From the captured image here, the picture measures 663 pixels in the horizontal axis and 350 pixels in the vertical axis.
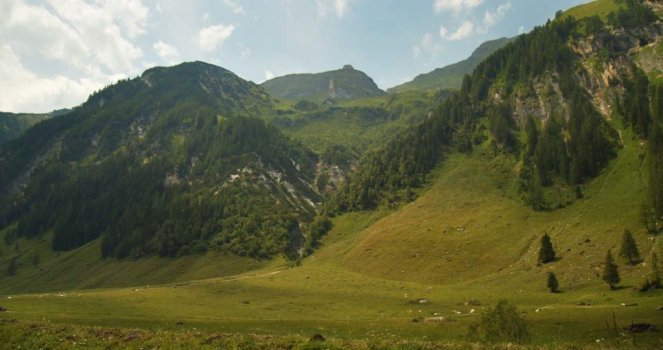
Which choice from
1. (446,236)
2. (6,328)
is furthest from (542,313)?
(446,236)

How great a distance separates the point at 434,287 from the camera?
113 m

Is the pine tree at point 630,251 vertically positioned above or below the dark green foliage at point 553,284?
above

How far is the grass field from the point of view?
5666 centimetres

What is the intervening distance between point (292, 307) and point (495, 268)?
5855 centimetres

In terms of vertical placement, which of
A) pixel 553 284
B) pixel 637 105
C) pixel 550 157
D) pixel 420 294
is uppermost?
pixel 637 105

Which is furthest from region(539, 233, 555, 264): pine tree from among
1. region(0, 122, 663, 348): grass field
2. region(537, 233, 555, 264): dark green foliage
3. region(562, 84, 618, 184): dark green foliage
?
region(562, 84, 618, 184): dark green foliage

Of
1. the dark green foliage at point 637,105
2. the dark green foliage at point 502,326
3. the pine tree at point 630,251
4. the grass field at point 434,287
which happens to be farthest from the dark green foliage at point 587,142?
the dark green foliage at point 502,326

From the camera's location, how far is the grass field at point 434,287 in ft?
186

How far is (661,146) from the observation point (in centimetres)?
12838

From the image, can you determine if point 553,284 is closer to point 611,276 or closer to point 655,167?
point 611,276

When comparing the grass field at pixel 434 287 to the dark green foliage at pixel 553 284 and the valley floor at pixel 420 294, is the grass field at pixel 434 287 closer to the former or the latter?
the valley floor at pixel 420 294

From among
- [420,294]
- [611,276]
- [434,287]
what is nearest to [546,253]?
[434,287]

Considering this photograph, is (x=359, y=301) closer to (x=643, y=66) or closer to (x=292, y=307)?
(x=292, y=307)

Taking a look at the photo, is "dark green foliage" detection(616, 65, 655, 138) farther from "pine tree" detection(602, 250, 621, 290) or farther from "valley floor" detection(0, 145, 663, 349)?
"pine tree" detection(602, 250, 621, 290)
